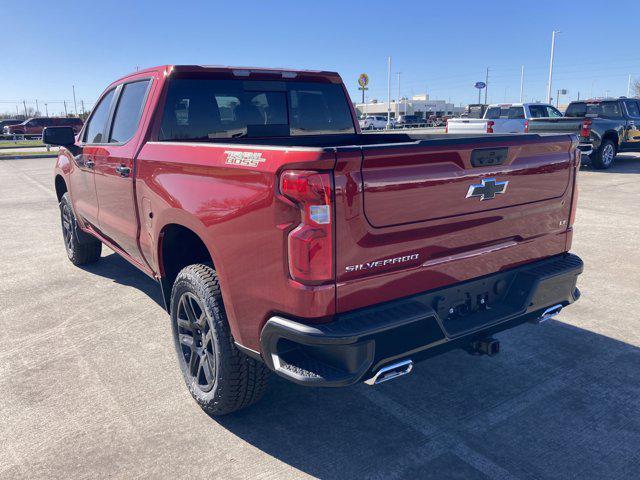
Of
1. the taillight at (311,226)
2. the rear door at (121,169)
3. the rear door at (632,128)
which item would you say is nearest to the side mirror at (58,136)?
the rear door at (121,169)

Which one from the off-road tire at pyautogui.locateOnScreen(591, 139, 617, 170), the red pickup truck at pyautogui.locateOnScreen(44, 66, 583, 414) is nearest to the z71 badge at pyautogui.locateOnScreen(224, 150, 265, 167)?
the red pickup truck at pyautogui.locateOnScreen(44, 66, 583, 414)

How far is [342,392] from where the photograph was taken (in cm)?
345

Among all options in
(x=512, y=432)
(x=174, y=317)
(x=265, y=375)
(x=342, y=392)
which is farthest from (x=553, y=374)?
(x=174, y=317)

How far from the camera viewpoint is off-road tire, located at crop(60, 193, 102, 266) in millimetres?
6078

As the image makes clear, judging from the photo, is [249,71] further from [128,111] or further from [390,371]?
[390,371]

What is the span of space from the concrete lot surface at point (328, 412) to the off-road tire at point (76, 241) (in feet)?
4.18

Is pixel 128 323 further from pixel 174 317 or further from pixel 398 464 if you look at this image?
pixel 398 464

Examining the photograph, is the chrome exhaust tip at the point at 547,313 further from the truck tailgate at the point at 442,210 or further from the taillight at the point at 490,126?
the taillight at the point at 490,126

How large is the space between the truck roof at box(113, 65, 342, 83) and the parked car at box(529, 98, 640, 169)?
10.2 metres

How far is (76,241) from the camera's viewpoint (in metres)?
6.14

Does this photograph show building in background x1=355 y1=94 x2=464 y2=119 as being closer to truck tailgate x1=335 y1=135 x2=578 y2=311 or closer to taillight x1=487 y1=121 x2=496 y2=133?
taillight x1=487 y1=121 x2=496 y2=133

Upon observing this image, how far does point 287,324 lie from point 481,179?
124cm

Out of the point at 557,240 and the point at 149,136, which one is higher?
the point at 149,136

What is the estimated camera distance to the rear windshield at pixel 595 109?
1537cm
